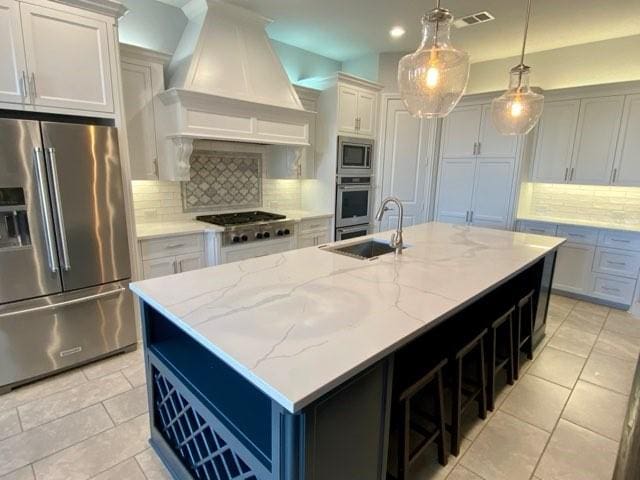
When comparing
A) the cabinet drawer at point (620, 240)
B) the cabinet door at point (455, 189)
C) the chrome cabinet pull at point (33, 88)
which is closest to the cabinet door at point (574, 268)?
the cabinet drawer at point (620, 240)

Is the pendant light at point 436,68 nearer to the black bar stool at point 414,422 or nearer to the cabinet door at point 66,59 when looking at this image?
the black bar stool at point 414,422

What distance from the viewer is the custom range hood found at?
3.06m

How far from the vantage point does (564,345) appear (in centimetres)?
308

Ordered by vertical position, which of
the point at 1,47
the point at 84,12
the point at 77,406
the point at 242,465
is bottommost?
the point at 77,406

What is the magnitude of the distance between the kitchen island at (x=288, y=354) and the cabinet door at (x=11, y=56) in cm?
157

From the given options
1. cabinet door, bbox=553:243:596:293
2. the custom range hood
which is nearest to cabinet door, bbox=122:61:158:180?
the custom range hood

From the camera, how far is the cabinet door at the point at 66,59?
Answer: 7.18ft

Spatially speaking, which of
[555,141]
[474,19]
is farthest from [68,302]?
[555,141]

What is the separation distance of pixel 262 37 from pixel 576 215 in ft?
13.9

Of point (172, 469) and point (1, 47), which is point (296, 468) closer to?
point (172, 469)

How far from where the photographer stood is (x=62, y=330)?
2463 millimetres

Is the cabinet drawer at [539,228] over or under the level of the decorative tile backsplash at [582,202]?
under

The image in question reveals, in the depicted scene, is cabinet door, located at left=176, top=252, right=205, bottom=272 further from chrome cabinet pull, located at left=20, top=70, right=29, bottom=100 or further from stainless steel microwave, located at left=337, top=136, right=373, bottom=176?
stainless steel microwave, located at left=337, top=136, right=373, bottom=176

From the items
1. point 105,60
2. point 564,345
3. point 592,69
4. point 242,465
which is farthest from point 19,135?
point 592,69
